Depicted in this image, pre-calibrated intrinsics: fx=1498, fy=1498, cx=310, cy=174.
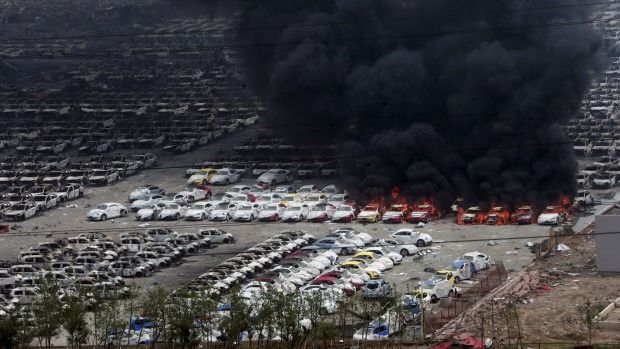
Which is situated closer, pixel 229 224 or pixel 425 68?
pixel 229 224

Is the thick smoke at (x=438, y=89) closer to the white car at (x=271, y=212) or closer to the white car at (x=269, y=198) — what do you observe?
the white car at (x=269, y=198)

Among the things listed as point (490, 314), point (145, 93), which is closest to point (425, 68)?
point (490, 314)

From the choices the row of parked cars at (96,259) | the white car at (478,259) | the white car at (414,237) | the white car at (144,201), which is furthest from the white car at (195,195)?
the white car at (478,259)

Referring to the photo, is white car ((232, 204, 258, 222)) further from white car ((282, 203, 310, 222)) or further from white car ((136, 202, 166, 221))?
white car ((136, 202, 166, 221))

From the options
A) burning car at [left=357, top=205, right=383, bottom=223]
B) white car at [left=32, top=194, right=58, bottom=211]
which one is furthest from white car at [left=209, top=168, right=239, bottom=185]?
burning car at [left=357, top=205, right=383, bottom=223]

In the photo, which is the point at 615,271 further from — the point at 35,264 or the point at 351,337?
the point at 35,264

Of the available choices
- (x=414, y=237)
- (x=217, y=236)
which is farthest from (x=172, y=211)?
(x=414, y=237)
